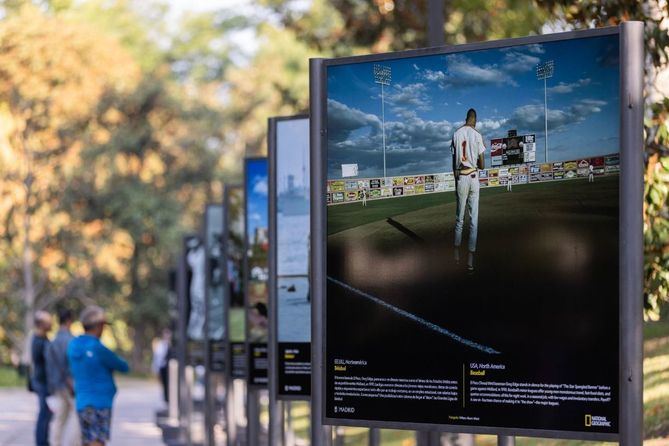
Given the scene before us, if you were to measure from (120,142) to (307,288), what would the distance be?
137 ft

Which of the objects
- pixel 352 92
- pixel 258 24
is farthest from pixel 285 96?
pixel 258 24

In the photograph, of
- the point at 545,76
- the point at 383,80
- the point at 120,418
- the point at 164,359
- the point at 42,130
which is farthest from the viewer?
the point at 42,130

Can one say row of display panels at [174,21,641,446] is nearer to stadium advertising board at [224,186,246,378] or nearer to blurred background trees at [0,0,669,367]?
stadium advertising board at [224,186,246,378]

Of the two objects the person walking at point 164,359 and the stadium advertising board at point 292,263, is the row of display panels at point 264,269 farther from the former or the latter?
the person walking at point 164,359

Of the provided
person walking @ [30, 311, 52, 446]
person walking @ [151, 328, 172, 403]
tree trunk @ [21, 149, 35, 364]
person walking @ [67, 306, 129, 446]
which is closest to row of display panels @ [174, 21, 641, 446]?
person walking @ [67, 306, 129, 446]

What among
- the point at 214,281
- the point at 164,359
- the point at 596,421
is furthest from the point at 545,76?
the point at 164,359

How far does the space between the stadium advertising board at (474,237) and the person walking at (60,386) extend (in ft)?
28.9

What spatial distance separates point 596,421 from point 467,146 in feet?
4.45

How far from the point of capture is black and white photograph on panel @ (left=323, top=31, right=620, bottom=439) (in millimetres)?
6266

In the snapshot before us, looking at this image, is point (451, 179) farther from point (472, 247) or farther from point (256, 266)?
point (256, 266)

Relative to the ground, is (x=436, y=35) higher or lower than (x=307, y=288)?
higher

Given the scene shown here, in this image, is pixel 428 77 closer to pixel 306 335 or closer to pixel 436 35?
pixel 306 335

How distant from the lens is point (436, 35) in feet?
40.6

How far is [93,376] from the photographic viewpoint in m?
12.7
